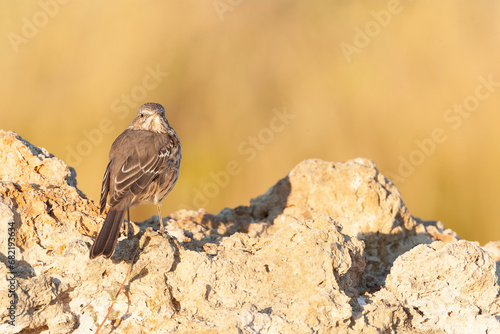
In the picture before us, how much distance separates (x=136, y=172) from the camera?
5973 millimetres

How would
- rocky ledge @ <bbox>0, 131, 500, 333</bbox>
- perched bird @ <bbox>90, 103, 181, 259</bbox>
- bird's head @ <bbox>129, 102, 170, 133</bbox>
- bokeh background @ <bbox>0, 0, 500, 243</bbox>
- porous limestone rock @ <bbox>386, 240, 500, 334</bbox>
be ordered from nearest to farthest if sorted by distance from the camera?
rocky ledge @ <bbox>0, 131, 500, 333</bbox> → porous limestone rock @ <bbox>386, 240, 500, 334</bbox> → perched bird @ <bbox>90, 103, 181, 259</bbox> → bird's head @ <bbox>129, 102, 170, 133</bbox> → bokeh background @ <bbox>0, 0, 500, 243</bbox>

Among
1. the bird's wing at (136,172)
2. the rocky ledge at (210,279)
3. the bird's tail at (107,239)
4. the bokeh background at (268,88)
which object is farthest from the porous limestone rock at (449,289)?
the bokeh background at (268,88)

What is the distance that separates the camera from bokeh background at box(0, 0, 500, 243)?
1866cm

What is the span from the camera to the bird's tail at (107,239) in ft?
15.4

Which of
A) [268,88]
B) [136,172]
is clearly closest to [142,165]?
[136,172]

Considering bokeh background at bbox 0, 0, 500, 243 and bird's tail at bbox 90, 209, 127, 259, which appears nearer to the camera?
bird's tail at bbox 90, 209, 127, 259

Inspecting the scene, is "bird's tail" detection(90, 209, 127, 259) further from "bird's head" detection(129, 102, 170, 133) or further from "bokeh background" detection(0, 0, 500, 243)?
"bokeh background" detection(0, 0, 500, 243)

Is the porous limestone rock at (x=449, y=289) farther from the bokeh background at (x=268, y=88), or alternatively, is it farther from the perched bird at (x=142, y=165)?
the bokeh background at (x=268, y=88)

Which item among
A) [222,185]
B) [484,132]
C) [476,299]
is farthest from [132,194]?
[484,132]

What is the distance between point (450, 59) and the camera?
20.9 metres

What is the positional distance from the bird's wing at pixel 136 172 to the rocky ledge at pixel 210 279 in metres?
0.28

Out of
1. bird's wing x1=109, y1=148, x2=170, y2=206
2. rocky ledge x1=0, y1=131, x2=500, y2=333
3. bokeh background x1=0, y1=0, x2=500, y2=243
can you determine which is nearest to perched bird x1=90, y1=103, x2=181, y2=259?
bird's wing x1=109, y1=148, x2=170, y2=206

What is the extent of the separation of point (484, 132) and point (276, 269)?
16.0 meters

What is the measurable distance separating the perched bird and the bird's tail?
0.19 ft
